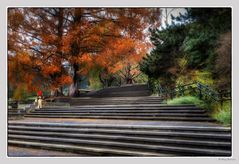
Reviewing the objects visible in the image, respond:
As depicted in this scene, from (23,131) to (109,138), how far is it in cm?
302

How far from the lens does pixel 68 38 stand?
955 centimetres

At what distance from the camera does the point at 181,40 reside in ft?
32.0

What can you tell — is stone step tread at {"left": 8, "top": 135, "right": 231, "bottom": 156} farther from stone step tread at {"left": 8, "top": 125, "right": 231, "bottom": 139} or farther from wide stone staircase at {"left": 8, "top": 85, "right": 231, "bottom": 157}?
stone step tread at {"left": 8, "top": 125, "right": 231, "bottom": 139}

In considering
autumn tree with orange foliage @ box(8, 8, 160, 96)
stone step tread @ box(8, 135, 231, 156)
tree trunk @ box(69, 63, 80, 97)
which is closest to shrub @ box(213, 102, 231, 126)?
→ stone step tread @ box(8, 135, 231, 156)

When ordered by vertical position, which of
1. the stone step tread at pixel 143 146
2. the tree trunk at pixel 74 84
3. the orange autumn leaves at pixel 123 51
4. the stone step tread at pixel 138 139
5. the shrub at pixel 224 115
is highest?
the orange autumn leaves at pixel 123 51

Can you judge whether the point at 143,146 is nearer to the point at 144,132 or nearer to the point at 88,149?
the point at 144,132

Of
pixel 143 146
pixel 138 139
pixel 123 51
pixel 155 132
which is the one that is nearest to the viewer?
pixel 143 146

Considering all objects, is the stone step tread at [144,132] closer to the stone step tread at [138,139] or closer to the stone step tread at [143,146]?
the stone step tread at [138,139]

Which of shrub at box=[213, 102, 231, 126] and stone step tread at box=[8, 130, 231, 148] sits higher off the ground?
shrub at box=[213, 102, 231, 126]

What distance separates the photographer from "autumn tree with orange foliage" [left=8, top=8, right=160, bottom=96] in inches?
→ 293

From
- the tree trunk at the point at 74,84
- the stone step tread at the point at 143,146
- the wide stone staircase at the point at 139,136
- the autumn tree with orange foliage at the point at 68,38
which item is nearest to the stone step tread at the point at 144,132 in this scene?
the wide stone staircase at the point at 139,136

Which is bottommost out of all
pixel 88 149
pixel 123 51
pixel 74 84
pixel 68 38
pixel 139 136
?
pixel 88 149

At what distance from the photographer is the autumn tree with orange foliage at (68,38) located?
24.4 ft

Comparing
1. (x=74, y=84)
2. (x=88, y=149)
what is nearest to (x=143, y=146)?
(x=88, y=149)
